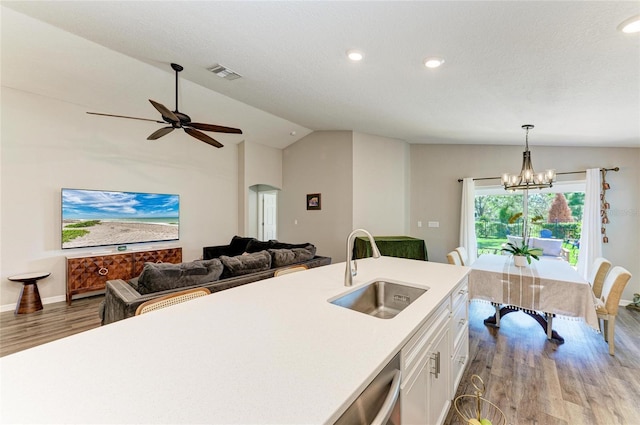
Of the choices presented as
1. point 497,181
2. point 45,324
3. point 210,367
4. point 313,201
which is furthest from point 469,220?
point 45,324

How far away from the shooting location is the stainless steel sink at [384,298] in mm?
1732

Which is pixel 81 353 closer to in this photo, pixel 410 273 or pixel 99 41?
pixel 410 273

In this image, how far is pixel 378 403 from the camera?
2.92ft

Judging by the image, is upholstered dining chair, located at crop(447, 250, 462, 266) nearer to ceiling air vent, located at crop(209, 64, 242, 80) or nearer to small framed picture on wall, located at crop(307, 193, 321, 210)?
small framed picture on wall, located at crop(307, 193, 321, 210)

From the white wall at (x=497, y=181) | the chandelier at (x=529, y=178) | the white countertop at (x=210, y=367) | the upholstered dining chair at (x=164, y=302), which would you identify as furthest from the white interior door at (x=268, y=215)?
the white countertop at (x=210, y=367)

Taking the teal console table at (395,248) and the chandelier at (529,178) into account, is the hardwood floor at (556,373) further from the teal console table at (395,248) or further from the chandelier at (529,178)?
the teal console table at (395,248)

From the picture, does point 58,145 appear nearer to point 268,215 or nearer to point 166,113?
point 166,113

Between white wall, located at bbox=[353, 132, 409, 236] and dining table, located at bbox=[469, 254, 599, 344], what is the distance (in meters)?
2.46

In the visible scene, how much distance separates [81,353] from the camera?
35.3 inches

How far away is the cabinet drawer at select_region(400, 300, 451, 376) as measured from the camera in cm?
109

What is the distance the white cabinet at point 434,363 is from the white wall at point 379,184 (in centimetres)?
348

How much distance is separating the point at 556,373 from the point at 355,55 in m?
3.18

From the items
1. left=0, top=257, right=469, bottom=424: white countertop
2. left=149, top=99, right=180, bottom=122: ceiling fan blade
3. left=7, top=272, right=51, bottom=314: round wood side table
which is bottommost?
left=7, top=272, right=51, bottom=314: round wood side table

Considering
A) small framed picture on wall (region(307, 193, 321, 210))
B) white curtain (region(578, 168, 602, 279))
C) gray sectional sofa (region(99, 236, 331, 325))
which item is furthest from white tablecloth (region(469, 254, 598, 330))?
small framed picture on wall (region(307, 193, 321, 210))
